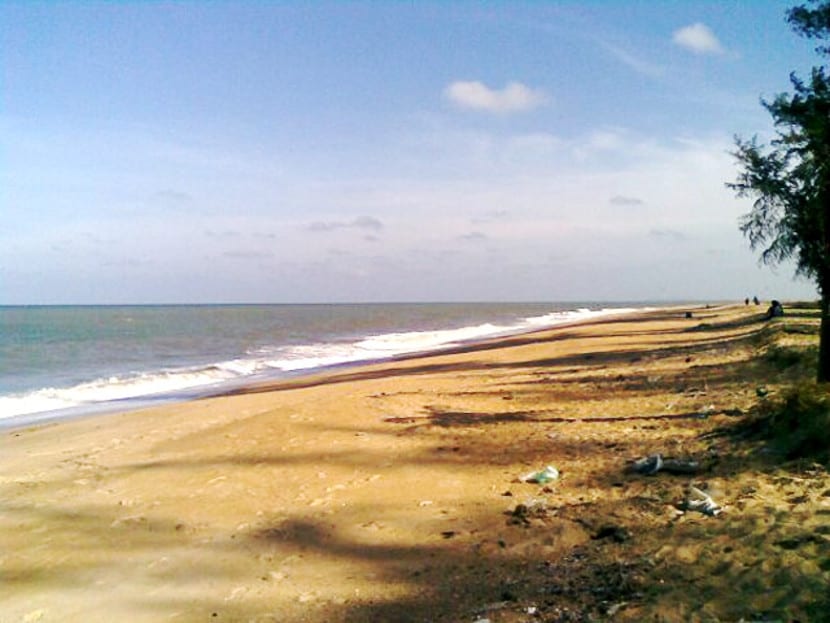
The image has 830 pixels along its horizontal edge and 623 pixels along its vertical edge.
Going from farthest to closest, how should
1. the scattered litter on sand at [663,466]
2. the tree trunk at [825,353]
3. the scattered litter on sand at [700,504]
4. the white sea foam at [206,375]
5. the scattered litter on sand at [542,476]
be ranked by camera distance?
the white sea foam at [206,375], the tree trunk at [825,353], the scattered litter on sand at [542,476], the scattered litter on sand at [663,466], the scattered litter on sand at [700,504]

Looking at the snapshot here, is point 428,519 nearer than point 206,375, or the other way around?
point 428,519

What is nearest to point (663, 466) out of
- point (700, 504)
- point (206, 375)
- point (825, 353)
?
point (700, 504)

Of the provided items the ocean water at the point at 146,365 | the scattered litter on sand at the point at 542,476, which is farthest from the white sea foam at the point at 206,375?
the scattered litter on sand at the point at 542,476

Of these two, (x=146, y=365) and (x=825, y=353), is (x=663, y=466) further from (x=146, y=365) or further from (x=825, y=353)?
(x=146, y=365)

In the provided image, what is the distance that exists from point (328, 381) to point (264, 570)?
17.9 metres

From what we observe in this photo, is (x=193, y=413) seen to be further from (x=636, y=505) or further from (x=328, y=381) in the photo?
(x=636, y=505)

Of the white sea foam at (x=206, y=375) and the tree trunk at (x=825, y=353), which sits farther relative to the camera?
the white sea foam at (x=206, y=375)

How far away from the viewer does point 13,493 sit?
10008 mm

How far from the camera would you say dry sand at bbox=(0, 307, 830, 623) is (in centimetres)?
481

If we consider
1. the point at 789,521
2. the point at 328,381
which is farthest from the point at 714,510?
the point at 328,381

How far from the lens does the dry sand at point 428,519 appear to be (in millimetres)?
4809

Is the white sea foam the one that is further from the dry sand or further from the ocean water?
the dry sand

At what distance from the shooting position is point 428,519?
7.09 meters

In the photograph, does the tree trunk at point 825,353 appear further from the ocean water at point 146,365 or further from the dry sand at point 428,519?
the ocean water at point 146,365
